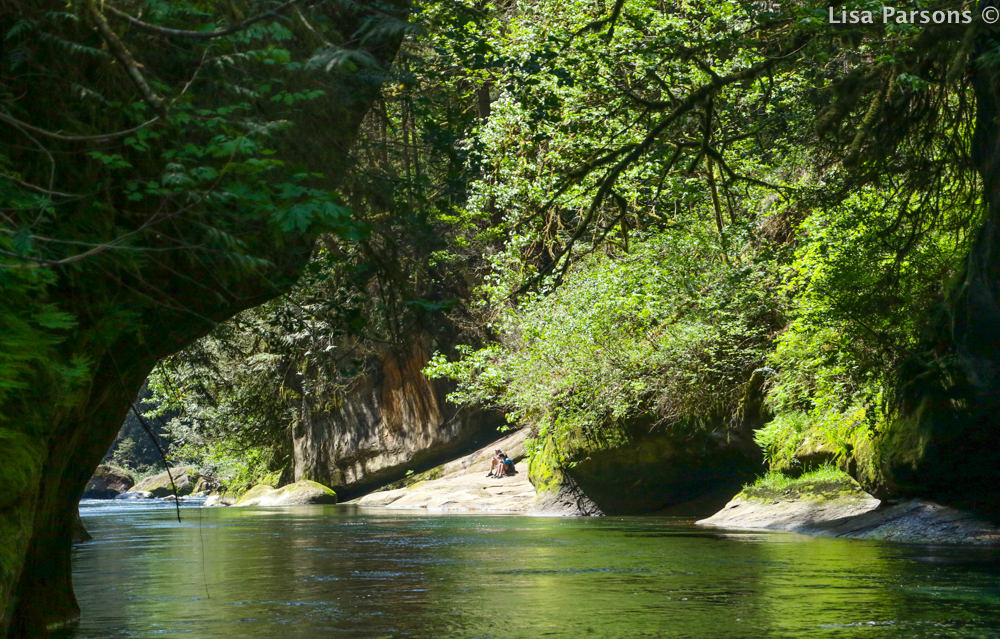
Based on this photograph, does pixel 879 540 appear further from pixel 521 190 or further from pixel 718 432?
pixel 521 190

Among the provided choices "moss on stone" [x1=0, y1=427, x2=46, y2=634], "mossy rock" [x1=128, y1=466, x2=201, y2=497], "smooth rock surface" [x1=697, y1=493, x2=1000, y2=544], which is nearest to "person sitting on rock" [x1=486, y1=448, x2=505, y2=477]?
"smooth rock surface" [x1=697, y1=493, x2=1000, y2=544]

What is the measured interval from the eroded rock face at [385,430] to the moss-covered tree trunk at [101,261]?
25765 mm

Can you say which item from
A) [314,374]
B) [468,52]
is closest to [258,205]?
[468,52]

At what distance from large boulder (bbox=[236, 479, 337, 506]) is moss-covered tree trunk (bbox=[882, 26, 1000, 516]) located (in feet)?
79.2

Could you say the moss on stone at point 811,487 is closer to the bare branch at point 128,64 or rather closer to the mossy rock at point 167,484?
the bare branch at point 128,64

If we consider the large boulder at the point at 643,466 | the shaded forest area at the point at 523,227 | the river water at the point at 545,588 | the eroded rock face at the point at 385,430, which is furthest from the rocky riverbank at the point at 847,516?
the eroded rock face at the point at 385,430

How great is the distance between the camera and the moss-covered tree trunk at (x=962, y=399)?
1117cm

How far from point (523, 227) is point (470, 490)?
19909mm

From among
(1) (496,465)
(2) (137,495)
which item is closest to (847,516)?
(1) (496,465)

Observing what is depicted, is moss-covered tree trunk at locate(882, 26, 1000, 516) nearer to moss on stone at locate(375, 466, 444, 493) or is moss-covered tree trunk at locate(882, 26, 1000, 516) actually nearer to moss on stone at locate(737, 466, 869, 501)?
moss on stone at locate(737, 466, 869, 501)

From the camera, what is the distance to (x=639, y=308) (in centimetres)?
1831

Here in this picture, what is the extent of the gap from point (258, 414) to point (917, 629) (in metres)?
19.9

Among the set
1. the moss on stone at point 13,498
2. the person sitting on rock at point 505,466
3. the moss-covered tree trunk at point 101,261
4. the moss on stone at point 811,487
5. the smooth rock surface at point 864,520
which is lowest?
the smooth rock surface at point 864,520

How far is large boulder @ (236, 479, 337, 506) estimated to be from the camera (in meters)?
33.8
